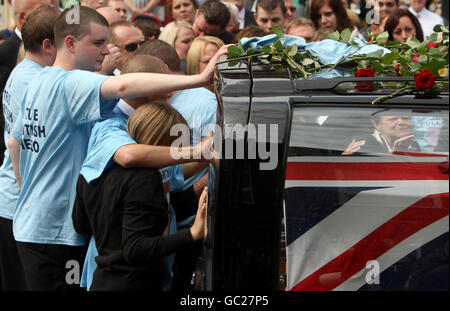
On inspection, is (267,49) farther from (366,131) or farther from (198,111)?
(198,111)

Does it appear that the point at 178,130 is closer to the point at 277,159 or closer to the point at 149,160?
the point at 149,160

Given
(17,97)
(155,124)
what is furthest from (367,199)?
(17,97)

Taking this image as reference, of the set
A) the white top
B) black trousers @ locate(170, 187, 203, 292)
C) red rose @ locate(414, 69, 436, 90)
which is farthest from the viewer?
the white top

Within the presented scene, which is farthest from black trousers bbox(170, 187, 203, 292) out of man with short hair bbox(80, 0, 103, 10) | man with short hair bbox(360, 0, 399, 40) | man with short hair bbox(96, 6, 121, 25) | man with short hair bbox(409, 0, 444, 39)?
man with short hair bbox(409, 0, 444, 39)

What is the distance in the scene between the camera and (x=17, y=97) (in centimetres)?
389

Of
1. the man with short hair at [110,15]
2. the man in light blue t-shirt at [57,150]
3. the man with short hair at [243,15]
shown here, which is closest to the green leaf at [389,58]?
the man in light blue t-shirt at [57,150]

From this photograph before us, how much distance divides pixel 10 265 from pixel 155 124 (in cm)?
158

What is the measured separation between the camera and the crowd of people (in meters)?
2.76

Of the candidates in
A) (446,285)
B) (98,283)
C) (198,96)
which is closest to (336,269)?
(446,285)

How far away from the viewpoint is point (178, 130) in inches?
117

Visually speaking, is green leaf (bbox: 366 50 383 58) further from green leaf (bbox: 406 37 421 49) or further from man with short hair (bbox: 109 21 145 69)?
man with short hair (bbox: 109 21 145 69)

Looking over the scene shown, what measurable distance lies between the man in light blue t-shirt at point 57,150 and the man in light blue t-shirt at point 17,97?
33 cm

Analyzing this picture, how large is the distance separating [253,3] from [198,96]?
406 cm

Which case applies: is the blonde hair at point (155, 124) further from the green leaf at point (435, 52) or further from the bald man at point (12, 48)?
the bald man at point (12, 48)
